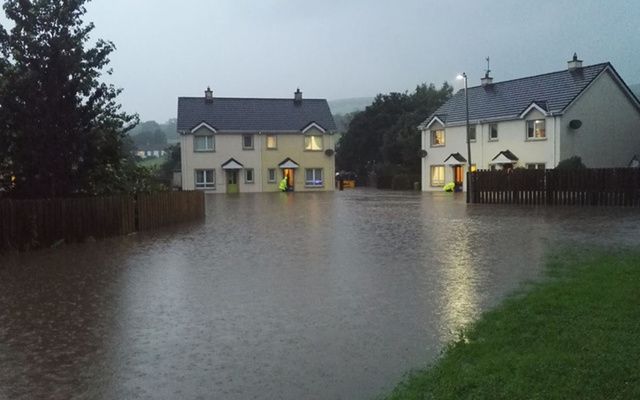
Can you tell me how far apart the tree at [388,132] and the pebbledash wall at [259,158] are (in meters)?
10.1

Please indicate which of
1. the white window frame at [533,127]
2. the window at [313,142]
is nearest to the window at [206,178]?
the window at [313,142]

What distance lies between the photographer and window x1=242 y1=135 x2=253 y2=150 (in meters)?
58.3

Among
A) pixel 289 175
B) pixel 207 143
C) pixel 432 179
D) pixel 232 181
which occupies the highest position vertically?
pixel 207 143

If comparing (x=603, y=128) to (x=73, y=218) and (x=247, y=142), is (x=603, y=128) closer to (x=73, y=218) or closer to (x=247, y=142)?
(x=247, y=142)

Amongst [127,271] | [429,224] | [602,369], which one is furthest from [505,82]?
[602,369]

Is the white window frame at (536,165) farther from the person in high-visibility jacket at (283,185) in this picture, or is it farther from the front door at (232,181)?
the front door at (232,181)

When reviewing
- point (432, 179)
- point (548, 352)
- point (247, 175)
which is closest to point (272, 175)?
point (247, 175)

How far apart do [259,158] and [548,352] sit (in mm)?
53943

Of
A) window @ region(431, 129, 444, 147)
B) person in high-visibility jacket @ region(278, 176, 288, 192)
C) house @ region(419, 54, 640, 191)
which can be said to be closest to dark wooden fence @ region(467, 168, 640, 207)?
house @ region(419, 54, 640, 191)

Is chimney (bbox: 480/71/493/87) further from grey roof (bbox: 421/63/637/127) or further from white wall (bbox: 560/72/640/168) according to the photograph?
white wall (bbox: 560/72/640/168)

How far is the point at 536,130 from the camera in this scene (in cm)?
4275

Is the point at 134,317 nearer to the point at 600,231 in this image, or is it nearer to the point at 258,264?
the point at 258,264

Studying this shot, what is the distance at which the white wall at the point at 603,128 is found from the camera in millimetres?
41188

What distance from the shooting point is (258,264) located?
12.4 meters
